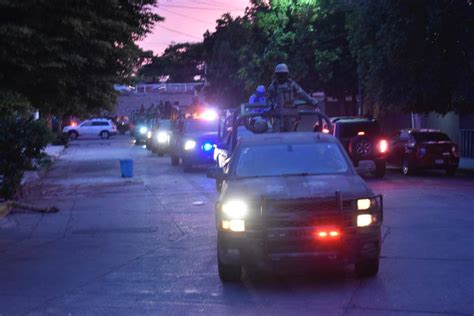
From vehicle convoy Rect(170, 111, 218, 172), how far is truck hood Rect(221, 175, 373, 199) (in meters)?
15.0

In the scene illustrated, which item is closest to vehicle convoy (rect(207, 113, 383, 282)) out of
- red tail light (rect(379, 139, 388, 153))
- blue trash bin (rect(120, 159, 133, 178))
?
red tail light (rect(379, 139, 388, 153))

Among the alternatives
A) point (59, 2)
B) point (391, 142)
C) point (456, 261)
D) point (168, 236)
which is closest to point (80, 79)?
point (59, 2)

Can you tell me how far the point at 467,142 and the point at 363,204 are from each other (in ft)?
79.5

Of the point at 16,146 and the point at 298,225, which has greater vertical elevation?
the point at 16,146

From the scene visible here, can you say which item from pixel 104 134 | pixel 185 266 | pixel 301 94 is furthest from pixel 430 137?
pixel 104 134

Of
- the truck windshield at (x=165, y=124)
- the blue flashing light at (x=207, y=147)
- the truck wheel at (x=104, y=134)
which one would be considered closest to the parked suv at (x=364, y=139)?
the blue flashing light at (x=207, y=147)

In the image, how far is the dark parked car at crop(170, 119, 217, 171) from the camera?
24016 millimetres

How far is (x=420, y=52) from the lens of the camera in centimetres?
2112

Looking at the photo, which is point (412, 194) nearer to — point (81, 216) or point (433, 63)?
point (433, 63)

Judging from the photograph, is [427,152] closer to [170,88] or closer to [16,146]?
[16,146]

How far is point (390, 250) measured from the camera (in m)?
9.98

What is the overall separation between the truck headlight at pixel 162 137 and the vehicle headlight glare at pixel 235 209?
26581mm

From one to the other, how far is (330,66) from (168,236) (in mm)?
21726

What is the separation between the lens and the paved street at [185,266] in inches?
289
